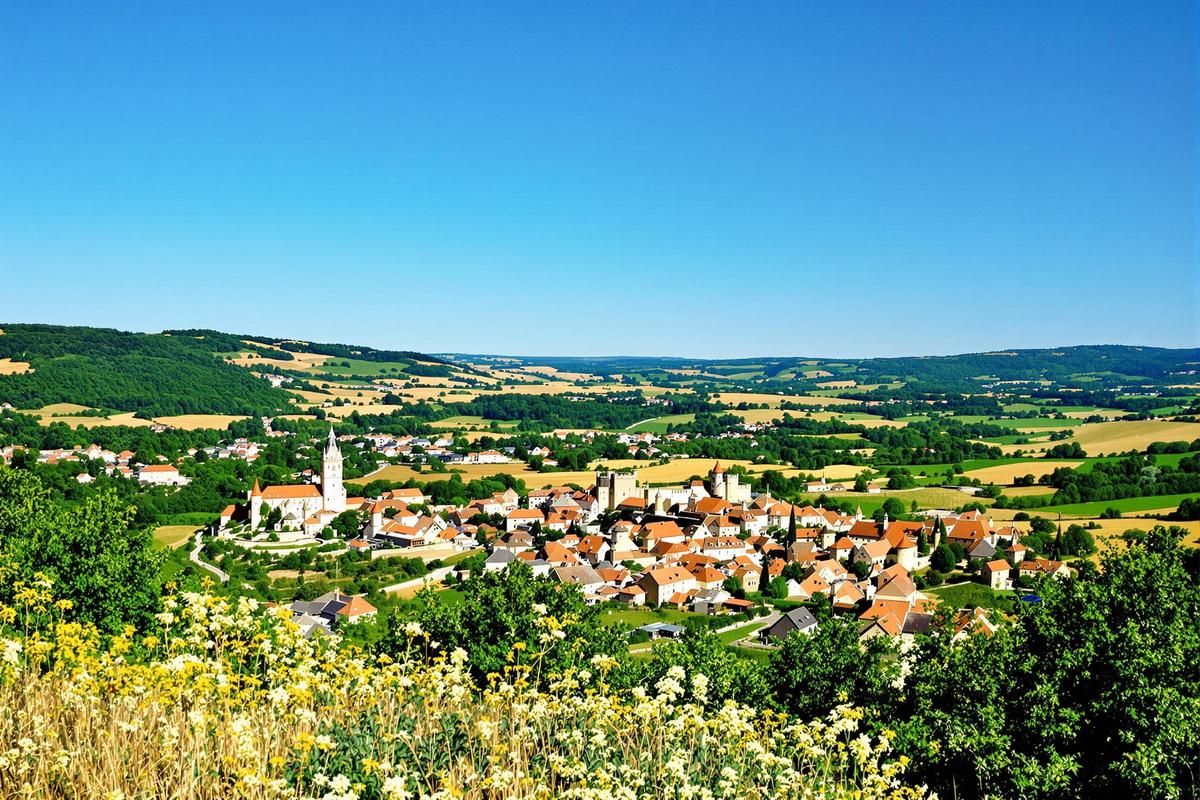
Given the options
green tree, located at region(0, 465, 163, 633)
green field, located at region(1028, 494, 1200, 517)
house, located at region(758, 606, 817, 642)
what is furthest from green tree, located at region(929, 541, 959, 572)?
green tree, located at region(0, 465, 163, 633)

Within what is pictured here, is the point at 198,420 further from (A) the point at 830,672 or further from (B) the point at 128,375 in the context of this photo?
(A) the point at 830,672

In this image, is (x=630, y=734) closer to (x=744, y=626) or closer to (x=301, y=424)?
(x=744, y=626)

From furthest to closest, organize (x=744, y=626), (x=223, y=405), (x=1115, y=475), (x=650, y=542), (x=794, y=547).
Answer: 1. (x=223, y=405)
2. (x=1115, y=475)
3. (x=650, y=542)
4. (x=794, y=547)
5. (x=744, y=626)

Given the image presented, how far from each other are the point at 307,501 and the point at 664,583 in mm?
31026

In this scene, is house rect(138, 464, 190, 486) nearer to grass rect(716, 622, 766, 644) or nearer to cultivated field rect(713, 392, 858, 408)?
grass rect(716, 622, 766, 644)

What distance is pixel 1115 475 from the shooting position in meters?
68.4

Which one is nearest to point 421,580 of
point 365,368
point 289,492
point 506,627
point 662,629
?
point 662,629

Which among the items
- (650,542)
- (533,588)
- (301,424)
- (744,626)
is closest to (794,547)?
(650,542)

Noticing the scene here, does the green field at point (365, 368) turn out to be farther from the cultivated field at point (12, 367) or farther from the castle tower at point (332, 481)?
the castle tower at point (332, 481)

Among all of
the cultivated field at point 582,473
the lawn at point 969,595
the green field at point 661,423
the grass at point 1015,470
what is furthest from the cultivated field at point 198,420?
the lawn at point 969,595

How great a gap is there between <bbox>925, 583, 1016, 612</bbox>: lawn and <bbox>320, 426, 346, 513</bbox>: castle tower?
41.8m

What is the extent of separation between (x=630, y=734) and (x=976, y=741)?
5.99m

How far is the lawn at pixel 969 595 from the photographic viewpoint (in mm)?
41844

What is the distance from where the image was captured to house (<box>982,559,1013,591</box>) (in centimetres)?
4750
